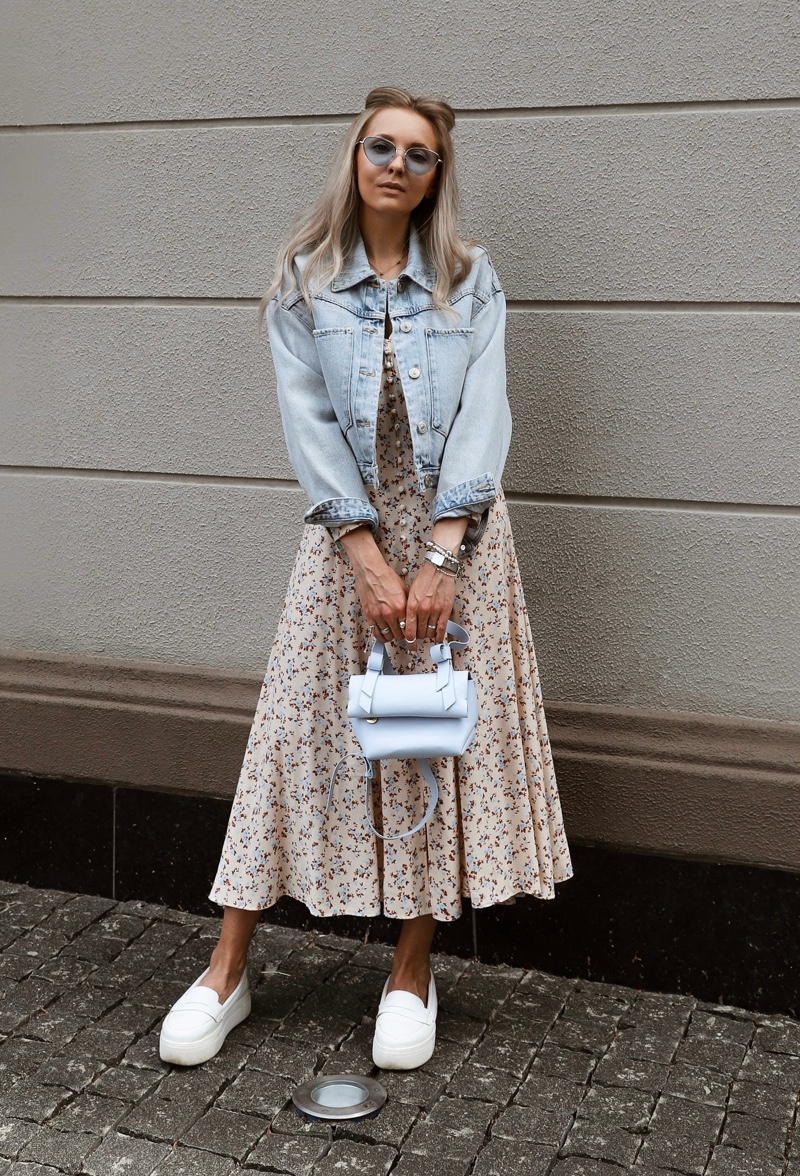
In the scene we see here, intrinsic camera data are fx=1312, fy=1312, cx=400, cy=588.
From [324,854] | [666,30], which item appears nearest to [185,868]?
[324,854]

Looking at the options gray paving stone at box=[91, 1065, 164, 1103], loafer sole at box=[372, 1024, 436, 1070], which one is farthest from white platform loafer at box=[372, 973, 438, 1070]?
gray paving stone at box=[91, 1065, 164, 1103]

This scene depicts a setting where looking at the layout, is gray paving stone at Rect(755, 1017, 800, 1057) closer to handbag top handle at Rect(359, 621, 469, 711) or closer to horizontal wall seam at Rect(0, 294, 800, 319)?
handbag top handle at Rect(359, 621, 469, 711)

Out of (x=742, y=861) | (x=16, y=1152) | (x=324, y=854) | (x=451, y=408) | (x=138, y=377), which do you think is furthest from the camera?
(x=138, y=377)

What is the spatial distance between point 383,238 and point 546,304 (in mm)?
663

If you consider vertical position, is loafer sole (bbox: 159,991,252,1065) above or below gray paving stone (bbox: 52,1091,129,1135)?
above

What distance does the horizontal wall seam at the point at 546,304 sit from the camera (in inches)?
137

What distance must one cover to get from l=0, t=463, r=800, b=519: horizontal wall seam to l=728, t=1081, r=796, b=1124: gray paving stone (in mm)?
1463

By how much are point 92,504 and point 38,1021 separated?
1630mm

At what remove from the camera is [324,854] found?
3373mm

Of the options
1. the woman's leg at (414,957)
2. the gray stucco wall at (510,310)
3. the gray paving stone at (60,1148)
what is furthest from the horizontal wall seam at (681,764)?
the gray paving stone at (60,1148)

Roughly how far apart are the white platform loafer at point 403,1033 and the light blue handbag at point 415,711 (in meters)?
0.72

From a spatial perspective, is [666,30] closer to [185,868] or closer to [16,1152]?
[185,868]

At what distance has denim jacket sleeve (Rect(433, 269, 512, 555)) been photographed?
10.1 ft

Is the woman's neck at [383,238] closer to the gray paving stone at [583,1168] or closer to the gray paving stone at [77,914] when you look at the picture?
the gray paving stone at [583,1168]
